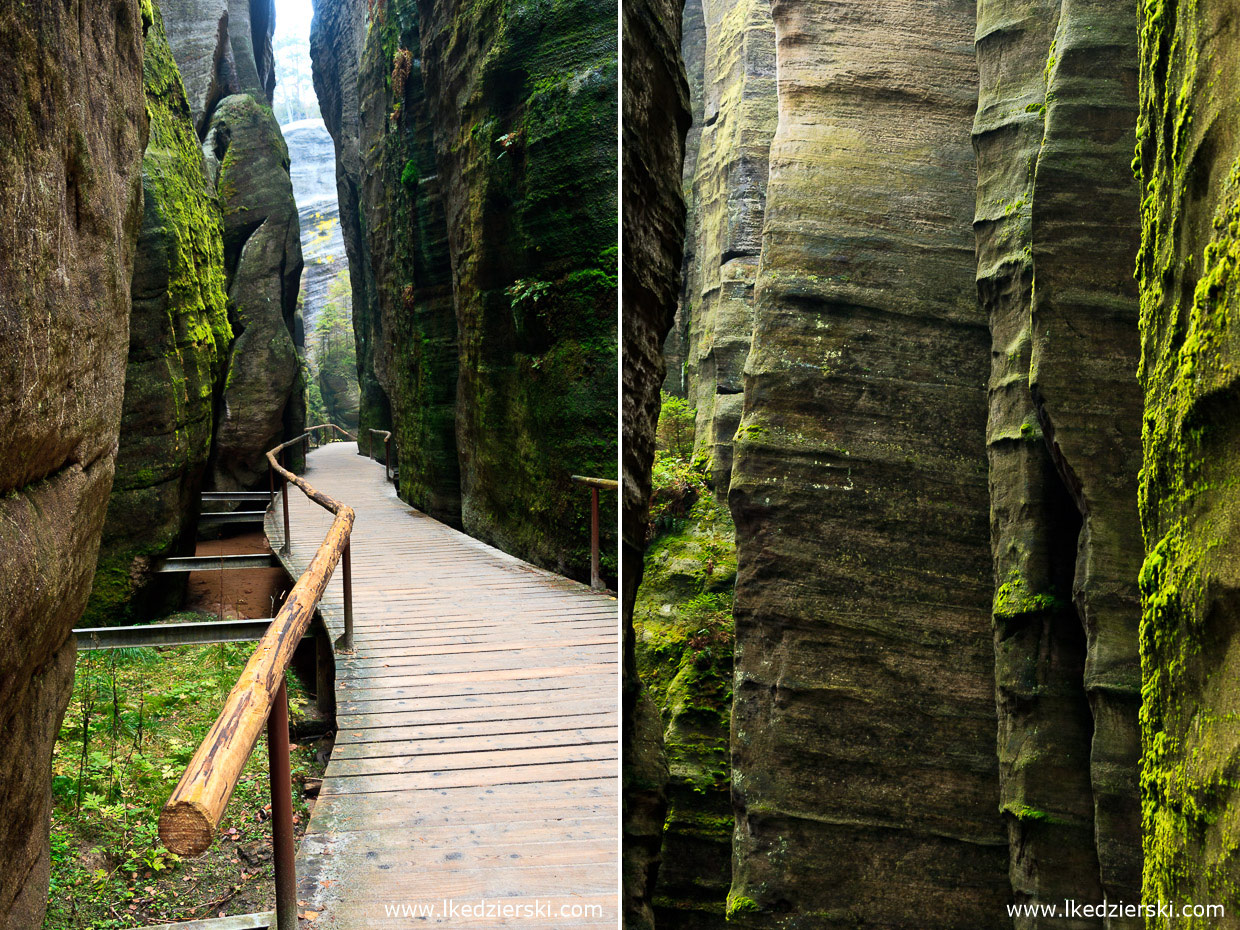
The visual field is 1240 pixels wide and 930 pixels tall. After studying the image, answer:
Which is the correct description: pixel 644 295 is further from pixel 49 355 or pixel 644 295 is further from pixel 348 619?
pixel 348 619

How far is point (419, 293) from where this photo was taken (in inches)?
436

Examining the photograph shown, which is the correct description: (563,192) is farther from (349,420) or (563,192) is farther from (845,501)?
(349,420)

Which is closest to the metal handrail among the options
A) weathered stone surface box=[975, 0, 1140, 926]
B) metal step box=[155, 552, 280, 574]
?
weathered stone surface box=[975, 0, 1140, 926]

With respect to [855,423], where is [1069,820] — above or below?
below

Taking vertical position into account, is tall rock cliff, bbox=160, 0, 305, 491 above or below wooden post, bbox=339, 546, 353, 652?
above

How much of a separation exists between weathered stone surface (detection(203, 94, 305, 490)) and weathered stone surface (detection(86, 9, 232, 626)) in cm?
583

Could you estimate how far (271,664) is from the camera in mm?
2176

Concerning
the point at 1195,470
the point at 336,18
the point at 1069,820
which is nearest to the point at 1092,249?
the point at 1195,470

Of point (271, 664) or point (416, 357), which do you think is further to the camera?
point (416, 357)

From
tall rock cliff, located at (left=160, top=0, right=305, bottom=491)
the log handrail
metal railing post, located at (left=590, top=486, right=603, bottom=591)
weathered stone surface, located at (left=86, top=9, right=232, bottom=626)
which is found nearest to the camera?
the log handrail

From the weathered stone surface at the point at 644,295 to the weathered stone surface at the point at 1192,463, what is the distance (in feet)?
5.86

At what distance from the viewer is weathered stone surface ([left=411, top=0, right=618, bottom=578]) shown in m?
6.46

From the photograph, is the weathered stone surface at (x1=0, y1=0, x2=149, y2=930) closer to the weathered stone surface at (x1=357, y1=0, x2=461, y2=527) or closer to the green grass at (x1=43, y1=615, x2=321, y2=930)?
the green grass at (x1=43, y1=615, x2=321, y2=930)

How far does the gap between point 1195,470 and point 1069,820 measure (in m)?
2.69
